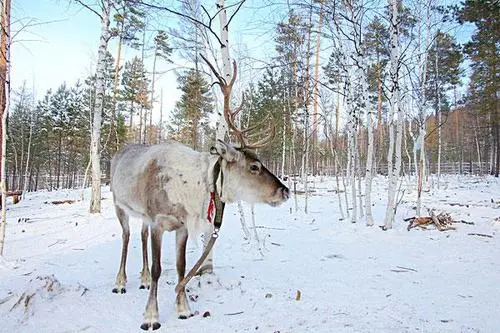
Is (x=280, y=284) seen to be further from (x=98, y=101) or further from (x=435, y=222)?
(x=98, y=101)

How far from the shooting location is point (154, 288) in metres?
3.47

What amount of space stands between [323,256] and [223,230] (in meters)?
3.27

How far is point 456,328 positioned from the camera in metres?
3.08

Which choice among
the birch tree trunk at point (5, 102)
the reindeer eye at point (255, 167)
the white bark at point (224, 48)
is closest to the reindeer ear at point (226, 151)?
the reindeer eye at point (255, 167)

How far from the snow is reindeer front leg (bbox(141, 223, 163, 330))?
0.14 m

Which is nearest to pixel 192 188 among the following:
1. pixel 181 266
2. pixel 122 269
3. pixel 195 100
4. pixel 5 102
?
pixel 181 266

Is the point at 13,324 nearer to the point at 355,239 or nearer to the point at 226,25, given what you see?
the point at 226,25

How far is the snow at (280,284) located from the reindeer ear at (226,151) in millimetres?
1607

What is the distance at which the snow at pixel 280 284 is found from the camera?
326 cm

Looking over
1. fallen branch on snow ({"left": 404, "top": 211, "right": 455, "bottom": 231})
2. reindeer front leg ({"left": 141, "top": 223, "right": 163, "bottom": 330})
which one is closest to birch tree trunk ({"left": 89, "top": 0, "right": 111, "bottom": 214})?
reindeer front leg ({"left": 141, "top": 223, "right": 163, "bottom": 330})

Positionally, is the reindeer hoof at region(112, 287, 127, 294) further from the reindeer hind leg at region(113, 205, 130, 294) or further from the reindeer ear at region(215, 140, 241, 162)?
the reindeer ear at region(215, 140, 241, 162)

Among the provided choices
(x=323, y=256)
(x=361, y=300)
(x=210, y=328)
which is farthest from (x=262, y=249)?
(x=210, y=328)

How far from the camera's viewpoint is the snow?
3.26 meters

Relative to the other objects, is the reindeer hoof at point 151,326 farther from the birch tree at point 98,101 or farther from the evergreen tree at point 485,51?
the evergreen tree at point 485,51
